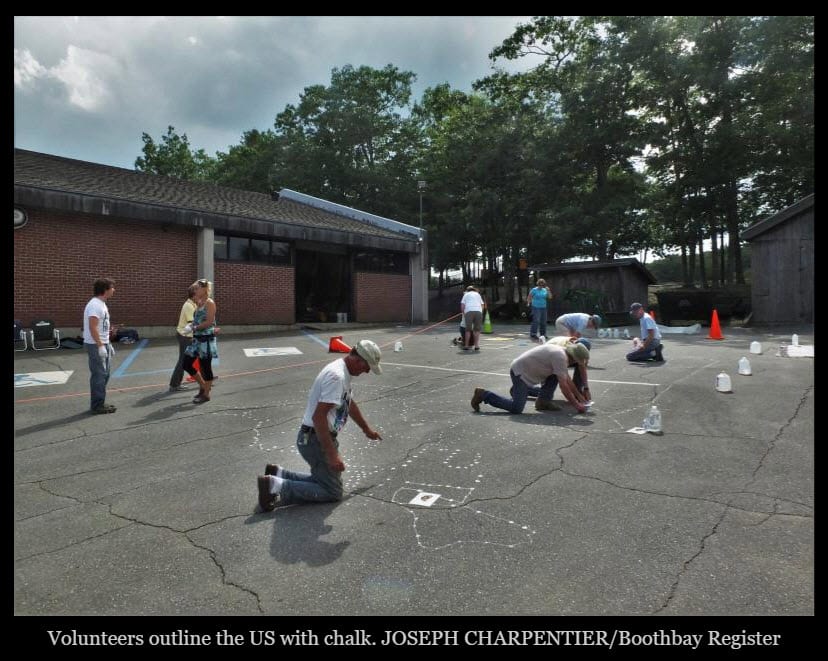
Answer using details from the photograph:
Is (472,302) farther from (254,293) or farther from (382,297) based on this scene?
(382,297)

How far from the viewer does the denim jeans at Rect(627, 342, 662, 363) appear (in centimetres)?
1090

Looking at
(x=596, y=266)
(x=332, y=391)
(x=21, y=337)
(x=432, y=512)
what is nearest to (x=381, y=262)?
(x=596, y=266)

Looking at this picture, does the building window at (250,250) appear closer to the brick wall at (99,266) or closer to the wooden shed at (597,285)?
the brick wall at (99,266)

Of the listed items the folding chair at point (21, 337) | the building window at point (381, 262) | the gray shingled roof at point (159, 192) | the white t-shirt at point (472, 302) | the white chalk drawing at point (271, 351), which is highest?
the gray shingled roof at point (159, 192)

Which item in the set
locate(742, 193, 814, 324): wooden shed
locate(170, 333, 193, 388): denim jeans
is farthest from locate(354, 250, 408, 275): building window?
locate(170, 333, 193, 388): denim jeans

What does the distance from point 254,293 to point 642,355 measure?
1362cm

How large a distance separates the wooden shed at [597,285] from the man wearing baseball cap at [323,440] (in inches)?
787

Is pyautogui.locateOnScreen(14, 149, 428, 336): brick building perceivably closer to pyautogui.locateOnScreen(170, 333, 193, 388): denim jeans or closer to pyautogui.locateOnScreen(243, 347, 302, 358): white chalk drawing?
pyautogui.locateOnScreen(243, 347, 302, 358): white chalk drawing

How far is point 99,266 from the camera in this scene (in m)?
15.2

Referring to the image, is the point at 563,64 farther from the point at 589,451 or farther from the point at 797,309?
the point at 589,451

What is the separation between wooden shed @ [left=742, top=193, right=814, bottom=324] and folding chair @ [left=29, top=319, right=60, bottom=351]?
23678 millimetres

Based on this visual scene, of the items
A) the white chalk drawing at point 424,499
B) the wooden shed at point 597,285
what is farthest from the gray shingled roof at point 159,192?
the white chalk drawing at point 424,499

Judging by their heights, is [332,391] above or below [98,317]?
below

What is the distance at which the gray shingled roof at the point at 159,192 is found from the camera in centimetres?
1532
